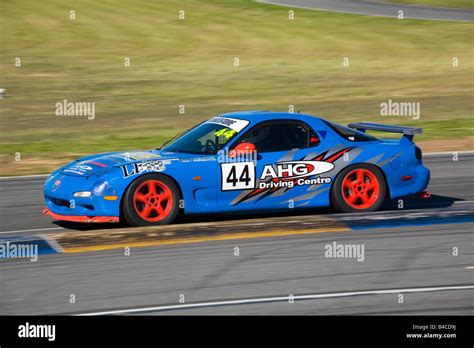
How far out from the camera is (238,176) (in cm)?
1159

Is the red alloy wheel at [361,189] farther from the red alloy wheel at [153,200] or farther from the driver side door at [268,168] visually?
the red alloy wheel at [153,200]

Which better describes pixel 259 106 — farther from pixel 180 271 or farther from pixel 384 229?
pixel 180 271

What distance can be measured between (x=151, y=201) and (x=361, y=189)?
2787 millimetres

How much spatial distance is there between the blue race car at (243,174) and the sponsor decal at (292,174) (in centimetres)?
1

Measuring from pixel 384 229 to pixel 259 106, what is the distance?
1494 cm

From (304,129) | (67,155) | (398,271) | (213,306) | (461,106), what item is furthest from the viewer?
(461,106)

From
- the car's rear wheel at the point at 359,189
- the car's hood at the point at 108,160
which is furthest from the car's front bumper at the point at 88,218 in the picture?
the car's rear wheel at the point at 359,189

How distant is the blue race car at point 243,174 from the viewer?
11289 mm

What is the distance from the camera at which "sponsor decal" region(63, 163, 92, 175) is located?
11.5 meters

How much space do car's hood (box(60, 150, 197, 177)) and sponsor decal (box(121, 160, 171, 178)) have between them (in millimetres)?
112

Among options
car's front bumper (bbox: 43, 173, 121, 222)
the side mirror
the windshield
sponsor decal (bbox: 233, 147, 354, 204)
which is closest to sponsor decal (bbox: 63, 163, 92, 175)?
car's front bumper (bbox: 43, 173, 121, 222)

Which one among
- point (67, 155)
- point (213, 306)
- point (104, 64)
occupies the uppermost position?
point (104, 64)

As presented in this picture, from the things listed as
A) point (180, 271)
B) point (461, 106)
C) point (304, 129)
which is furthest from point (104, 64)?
point (180, 271)

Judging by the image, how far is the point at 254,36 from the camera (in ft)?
126
